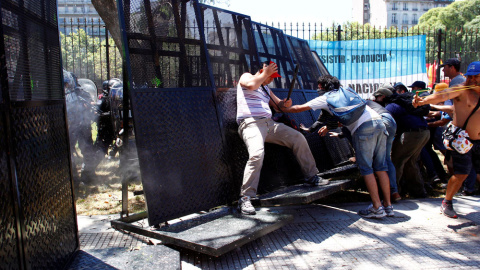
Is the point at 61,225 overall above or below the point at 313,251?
above

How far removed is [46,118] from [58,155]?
1.17 ft

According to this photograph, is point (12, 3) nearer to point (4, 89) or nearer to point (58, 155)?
point (4, 89)

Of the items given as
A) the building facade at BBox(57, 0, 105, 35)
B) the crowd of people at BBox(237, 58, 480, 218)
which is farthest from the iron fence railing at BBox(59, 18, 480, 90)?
the crowd of people at BBox(237, 58, 480, 218)

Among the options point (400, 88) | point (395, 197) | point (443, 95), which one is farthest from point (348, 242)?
point (400, 88)

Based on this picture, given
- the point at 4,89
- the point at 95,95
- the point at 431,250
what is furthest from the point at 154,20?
the point at 95,95

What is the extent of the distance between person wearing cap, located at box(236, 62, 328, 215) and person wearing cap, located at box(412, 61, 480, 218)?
156 cm

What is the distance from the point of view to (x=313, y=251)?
12.8 ft

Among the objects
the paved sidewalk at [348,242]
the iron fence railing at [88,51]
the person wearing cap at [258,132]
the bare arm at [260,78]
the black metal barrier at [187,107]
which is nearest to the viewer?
the paved sidewalk at [348,242]

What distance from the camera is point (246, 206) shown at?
427cm

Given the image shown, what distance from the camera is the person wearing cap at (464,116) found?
184 inches

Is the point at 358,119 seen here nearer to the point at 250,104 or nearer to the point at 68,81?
the point at 250,104

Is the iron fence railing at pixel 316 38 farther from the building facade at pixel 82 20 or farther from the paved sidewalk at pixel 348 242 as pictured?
the paved sidewalk at pixel 348 242

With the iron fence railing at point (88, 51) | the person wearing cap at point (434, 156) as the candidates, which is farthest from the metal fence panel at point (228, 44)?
the iron fence railing at point (88, 51)

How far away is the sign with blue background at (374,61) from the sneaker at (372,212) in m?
8.11
